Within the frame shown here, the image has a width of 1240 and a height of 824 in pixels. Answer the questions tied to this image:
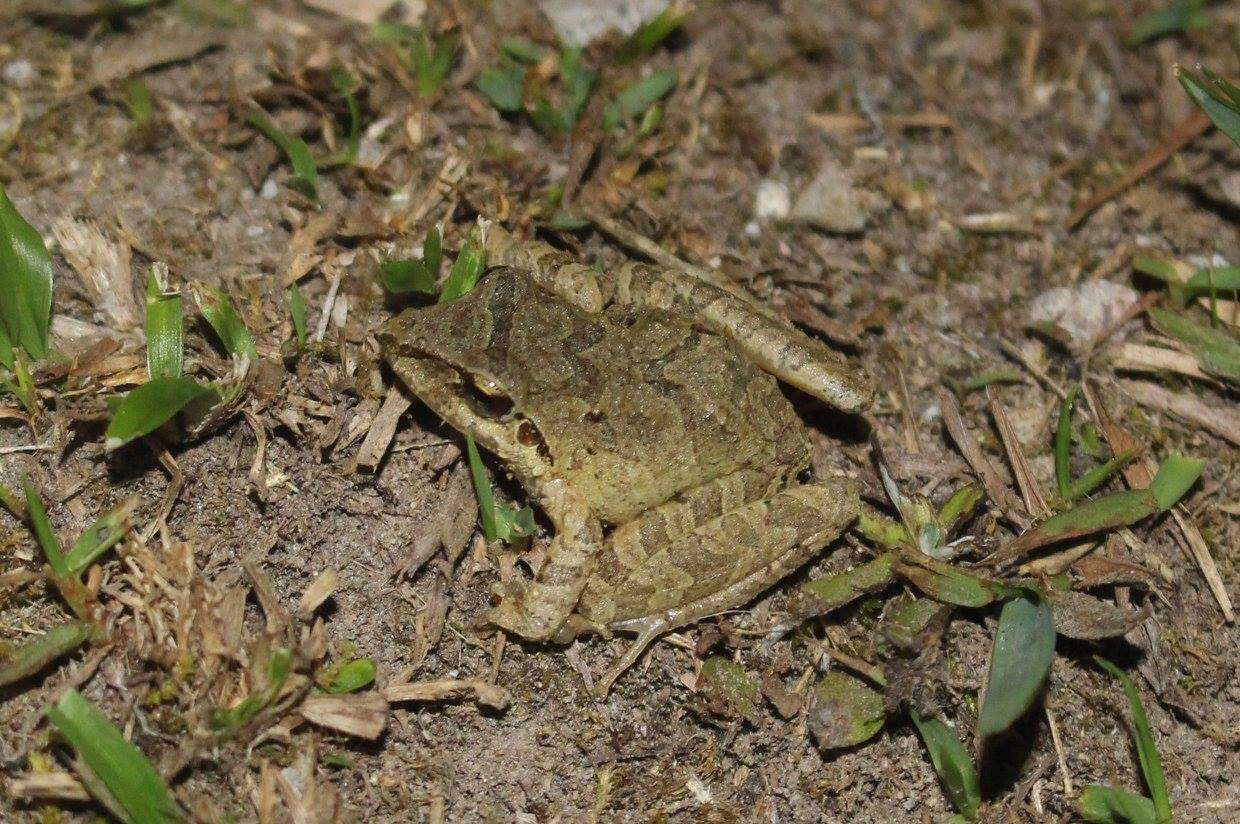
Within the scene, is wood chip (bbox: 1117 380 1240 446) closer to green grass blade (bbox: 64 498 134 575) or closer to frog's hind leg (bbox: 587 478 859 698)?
frog's hind leg (bbox: 587 478 859 698)

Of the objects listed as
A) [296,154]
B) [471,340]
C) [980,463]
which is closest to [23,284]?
[296,154]

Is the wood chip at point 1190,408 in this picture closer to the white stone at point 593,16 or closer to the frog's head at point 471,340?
the frog's head at point 471,340

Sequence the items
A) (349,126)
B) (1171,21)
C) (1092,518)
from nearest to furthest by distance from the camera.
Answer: (1092,518), (349,126), (1171,21)

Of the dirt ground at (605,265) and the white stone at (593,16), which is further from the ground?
the white stone at (593,16)

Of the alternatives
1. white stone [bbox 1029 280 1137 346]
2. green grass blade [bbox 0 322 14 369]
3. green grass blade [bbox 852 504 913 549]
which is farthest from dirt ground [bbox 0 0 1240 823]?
green grass blade [bbox 0 322 14 369]

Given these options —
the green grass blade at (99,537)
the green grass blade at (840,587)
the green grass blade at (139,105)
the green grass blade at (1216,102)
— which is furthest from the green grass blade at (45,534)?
the green grass blade at (1216,102)

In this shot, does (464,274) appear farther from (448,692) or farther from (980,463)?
(980,463)
